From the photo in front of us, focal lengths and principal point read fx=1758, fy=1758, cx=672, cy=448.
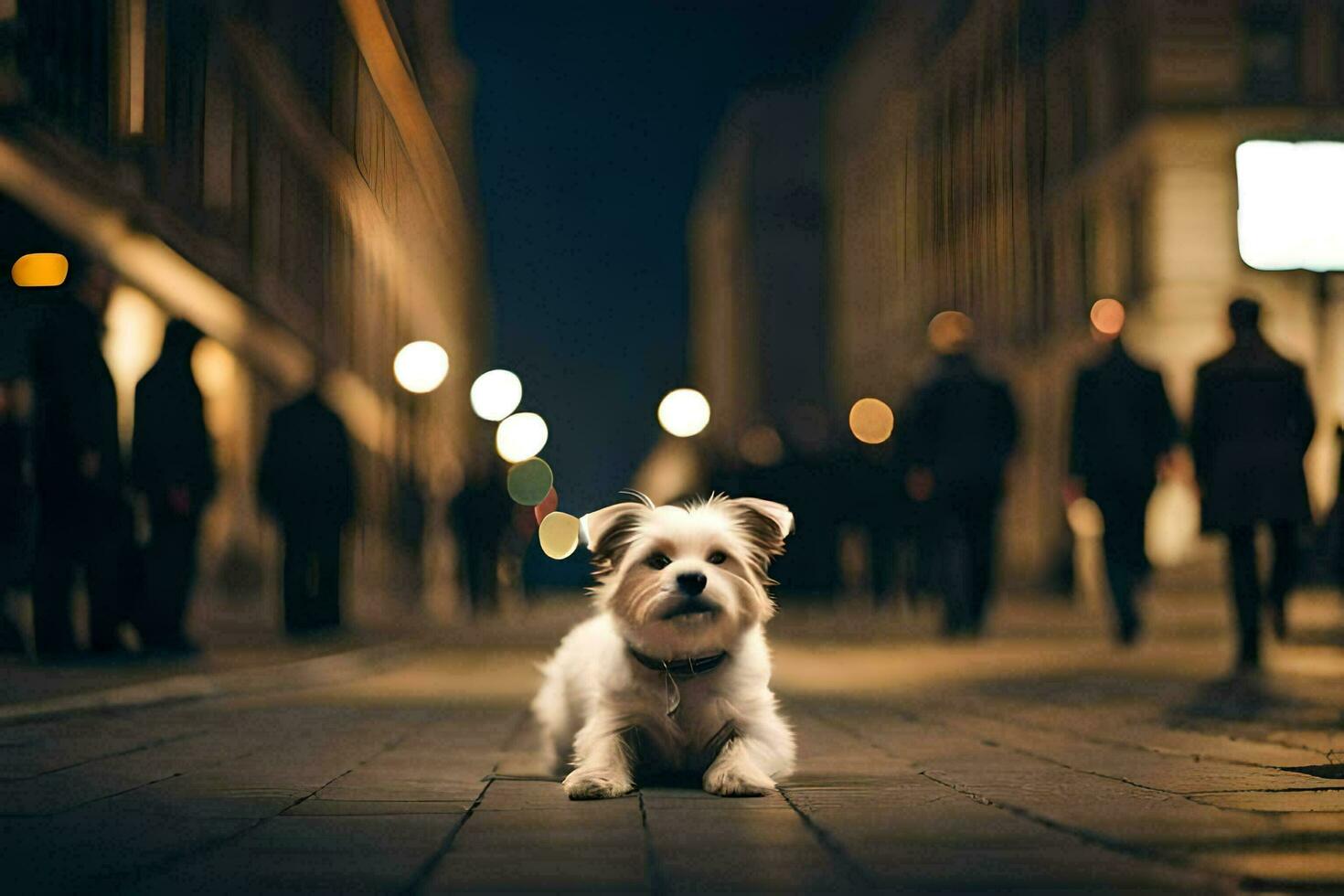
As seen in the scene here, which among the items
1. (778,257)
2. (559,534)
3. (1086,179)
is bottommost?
(559,534)

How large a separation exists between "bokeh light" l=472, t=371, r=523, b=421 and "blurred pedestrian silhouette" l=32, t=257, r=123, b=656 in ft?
86.1

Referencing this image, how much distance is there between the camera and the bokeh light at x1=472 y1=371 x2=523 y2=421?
38031 millimetres

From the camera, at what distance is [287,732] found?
8.00 meters

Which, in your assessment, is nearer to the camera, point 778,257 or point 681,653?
point 681,653

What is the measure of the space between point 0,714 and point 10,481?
14.4 ft

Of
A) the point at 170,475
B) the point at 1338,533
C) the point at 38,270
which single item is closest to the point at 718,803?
the point at 170,475

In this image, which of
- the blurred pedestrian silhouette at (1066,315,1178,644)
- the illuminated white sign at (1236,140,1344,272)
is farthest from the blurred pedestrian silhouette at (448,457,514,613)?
the blurred pedestrian silhouette at (1066,315,1178,644)

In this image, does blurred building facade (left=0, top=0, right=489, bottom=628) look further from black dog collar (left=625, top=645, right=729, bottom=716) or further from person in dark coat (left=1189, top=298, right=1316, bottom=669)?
black dog collar (left=625, top=645, right=729, bottom=716)

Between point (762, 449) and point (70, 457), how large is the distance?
55.7 feet

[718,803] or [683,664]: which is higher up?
[683,664]

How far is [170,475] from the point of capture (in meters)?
12.3

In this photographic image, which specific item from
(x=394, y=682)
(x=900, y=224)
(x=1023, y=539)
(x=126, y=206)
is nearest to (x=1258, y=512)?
(x=394, y=682)

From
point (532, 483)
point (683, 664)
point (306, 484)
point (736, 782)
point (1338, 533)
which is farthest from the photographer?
point (532, 483)

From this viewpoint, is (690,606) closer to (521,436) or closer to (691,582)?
(691,582)
